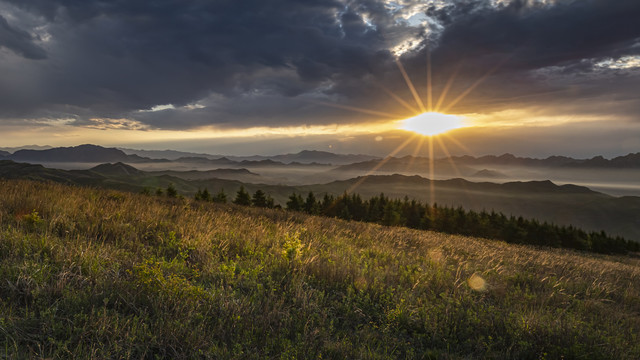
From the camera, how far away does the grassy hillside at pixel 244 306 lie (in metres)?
3.09

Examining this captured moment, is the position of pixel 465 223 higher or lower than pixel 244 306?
lower

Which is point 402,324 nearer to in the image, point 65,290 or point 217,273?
point 217,273

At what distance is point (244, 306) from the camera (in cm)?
386

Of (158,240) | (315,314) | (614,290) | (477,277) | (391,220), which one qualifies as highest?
(158,240)

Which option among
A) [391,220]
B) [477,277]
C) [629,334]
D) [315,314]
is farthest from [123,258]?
[391,220]

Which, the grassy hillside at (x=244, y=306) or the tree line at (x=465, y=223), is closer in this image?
the grassy hillside at (x=244, y=306)

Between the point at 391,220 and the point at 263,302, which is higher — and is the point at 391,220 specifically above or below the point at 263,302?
below

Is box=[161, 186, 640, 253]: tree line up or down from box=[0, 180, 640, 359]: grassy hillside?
down

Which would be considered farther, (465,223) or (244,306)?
(465,223)

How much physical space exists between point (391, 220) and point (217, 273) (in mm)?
68334

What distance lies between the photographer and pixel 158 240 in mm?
6359

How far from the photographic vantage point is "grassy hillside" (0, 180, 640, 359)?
3.09 m

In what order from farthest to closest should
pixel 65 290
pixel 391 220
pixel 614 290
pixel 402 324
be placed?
1. pixel 391 220
2. pixel 614 290
3. pixel 402 324
4. pixel 65 290

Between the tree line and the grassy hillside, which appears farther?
the tree line
